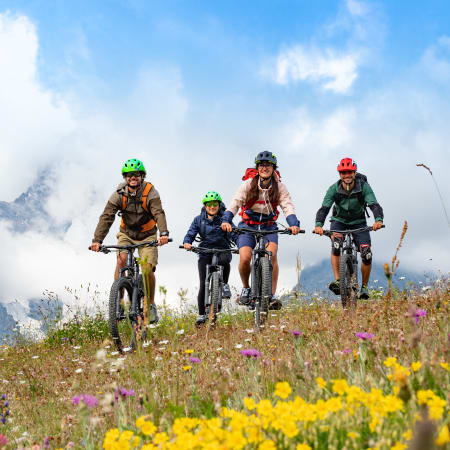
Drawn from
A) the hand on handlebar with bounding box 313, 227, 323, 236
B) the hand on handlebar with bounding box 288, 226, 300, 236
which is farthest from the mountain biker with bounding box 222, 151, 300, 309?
the hand on handlebar with bounding box 313, 227, 323, 236

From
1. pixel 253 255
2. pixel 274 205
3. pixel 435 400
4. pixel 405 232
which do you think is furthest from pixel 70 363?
pixel 435 400

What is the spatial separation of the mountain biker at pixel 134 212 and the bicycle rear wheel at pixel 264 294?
1.80 m

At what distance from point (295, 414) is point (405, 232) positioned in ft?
5.22

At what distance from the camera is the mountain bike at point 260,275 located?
683cm

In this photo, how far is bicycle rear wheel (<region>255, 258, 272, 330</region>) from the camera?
679 centimetres

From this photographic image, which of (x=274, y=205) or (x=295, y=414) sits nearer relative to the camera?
(x=295, y=414)

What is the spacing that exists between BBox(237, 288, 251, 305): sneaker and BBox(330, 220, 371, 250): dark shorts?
1.99 meters

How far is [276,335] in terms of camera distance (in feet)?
18.2

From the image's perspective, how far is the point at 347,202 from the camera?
8.37 m

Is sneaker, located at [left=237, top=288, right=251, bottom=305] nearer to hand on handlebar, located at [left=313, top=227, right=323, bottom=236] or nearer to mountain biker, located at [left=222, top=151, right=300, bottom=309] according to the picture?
mountain biker, located at [left=222, top=151, right=300, bottom=309]

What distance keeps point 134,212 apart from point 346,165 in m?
3.80

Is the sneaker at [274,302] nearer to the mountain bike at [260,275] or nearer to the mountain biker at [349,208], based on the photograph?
the mountain bike at [260,275]

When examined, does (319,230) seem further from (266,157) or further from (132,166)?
(132,166)

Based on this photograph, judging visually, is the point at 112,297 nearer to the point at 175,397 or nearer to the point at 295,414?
the point at 175,397
